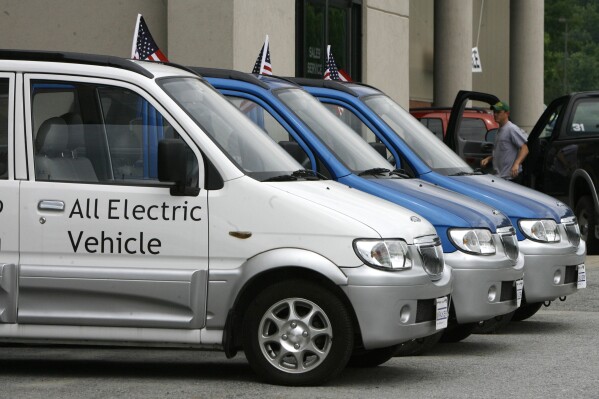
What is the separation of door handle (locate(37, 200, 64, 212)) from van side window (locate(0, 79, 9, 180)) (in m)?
→ 0.31

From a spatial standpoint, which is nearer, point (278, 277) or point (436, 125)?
point (278, 277)

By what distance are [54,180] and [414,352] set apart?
9.34 ft

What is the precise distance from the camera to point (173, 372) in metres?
9.68

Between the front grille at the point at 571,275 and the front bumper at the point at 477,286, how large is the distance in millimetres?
1584

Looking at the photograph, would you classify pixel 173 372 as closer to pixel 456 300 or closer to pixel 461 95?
pixel 456 300

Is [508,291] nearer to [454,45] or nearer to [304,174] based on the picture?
[304,174]

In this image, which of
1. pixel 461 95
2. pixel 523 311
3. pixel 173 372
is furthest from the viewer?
pixel 461 95

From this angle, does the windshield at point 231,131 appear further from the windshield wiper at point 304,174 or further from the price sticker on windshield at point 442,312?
the price sticker on windshield at point 442,312

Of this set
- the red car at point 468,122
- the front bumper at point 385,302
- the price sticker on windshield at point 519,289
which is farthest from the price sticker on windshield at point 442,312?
the red car at point 468,122

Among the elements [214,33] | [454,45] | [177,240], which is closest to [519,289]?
[177,240]

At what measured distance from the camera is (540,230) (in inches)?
471

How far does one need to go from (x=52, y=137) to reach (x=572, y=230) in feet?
15.5

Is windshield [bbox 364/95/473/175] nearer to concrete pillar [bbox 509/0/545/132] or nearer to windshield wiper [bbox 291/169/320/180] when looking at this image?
windshield wiper [bbox 291/169/320/180]

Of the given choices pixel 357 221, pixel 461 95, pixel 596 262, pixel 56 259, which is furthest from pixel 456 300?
pixel 596 262
